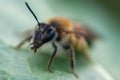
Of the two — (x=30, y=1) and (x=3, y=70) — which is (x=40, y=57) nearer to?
(x=3, y=70)

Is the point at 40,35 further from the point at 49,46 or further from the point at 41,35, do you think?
the point at 49,46

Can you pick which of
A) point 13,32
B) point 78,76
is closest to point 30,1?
point 13,32

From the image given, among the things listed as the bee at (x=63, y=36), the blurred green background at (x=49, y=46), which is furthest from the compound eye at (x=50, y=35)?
the blurred green background at (x=49, y=46)

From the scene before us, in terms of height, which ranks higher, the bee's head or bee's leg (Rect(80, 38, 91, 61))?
the bee's head

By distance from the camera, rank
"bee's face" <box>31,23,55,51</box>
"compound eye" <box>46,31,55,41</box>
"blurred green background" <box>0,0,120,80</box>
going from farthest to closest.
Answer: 1. "compound eye" <box>46,31,55,41</box>
2. "bee's face" <box>31,23,55,51</box>
3. "blurred green background" <box>0,0,120,80</box>

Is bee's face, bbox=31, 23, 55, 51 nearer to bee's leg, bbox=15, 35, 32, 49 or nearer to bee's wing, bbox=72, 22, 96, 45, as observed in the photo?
bee's leg, bbox=15, 35, 32, 49

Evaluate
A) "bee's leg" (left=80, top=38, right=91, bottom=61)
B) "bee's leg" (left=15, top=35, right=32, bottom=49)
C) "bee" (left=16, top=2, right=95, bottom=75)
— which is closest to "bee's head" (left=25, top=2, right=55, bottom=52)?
"bee" (left=16, top=2, right=95, bottom=75)

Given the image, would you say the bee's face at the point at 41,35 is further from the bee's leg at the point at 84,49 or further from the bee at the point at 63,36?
the bee's leg at the point at 84,49
